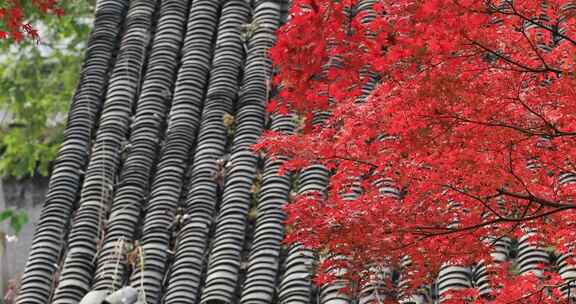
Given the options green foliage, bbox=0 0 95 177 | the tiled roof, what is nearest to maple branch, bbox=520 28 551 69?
the tiled roof

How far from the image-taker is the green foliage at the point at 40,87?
57.0ft

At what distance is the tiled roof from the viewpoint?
36.4 feet

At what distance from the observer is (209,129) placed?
1254 centimetres

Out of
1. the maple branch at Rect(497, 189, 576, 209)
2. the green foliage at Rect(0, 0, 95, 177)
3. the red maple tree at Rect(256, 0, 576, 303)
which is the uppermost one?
the green foliage at Rect(0, 0, 95, 177)

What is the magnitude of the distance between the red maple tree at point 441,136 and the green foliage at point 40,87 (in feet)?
26.6

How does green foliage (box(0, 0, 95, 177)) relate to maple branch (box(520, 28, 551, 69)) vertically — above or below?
above

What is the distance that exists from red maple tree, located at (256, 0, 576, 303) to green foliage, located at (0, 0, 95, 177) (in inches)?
319

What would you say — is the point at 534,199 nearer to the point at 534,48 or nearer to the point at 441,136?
the point at 441,136

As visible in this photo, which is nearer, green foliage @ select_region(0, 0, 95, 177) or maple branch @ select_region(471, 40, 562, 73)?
maple branch @ select_region(471, 40, 562, 73)

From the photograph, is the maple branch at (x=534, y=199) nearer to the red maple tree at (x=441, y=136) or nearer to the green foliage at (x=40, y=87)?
the red maple tree at (x=441, y=136)

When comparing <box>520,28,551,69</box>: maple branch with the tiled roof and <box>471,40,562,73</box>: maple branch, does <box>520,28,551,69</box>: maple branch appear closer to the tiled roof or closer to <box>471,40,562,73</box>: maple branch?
<box>471,40,562,73</box>: maple branch

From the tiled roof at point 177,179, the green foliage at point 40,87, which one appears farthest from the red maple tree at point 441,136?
the green foliage at point 40,87

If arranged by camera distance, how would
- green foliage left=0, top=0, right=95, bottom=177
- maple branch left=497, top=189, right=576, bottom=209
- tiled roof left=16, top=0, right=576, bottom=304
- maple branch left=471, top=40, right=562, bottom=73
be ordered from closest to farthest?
maple branch left=471, top=40, right=562, bottom=73 → maple branch left=497, top=189, right=576, bottom=209 → tiled roof left=16, top=0, right=576, bottom=304 → green foliage left=0, top=0, right=95, bottom=177

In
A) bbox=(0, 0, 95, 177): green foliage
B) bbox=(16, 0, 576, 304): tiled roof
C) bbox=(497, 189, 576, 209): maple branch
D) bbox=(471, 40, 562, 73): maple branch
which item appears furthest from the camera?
bbox=(0, 0, 95, 177): green foliage
